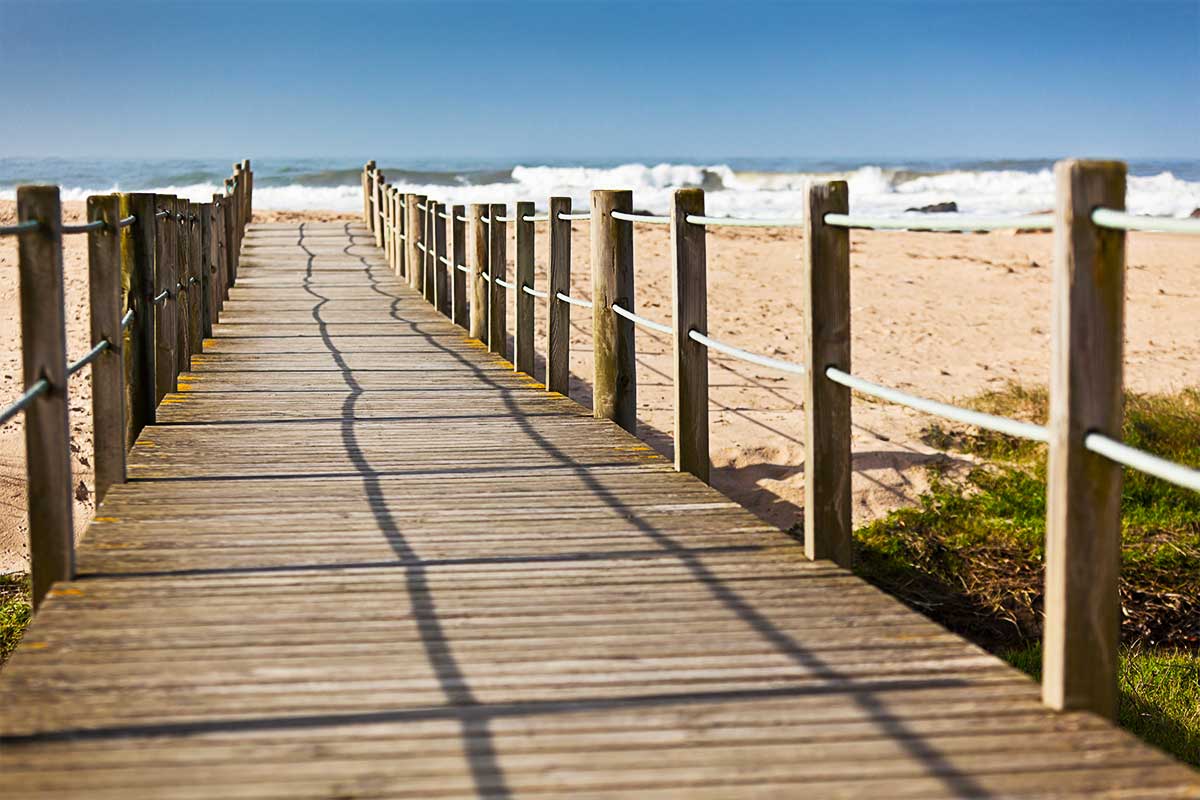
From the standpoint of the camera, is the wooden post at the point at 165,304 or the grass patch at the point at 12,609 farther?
the wooden post at the point at 165,304

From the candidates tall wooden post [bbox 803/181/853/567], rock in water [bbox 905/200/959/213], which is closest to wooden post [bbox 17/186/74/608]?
tall wooden post [bbox 803/181/853/567]

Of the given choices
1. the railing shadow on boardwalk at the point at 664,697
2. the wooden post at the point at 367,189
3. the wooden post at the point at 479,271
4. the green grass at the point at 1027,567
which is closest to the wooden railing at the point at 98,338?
the railing shadow on boardwalk at the point at 664,697

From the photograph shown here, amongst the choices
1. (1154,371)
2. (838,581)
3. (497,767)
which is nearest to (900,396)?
(838,581)

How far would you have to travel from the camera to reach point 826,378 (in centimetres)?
348

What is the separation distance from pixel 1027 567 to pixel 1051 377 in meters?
4.89

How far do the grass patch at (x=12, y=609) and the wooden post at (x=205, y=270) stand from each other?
2418 millimetres

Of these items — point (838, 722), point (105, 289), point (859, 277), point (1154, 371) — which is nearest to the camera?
point (838, 722)

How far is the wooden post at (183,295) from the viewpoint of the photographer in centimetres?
695

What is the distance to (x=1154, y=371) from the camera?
1196 cm

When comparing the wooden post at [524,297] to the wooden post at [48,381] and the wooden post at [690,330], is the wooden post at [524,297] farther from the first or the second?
the wooden post at [48,381]

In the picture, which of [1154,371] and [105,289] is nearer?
[105,289]

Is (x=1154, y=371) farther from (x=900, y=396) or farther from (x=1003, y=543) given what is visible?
(x=900, y=396)

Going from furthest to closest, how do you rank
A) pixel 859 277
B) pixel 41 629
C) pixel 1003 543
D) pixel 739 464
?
pixel 859 277, pixel 739 464, pixel 1003 543, pixel 41 629

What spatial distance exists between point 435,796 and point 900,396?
1.58 meters
